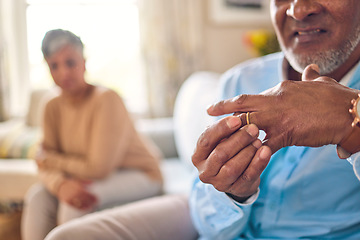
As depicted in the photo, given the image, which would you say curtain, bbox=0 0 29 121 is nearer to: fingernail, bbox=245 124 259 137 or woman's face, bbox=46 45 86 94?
woman's face, bbox=46 45 86 94

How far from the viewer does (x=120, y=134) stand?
1.38 metres

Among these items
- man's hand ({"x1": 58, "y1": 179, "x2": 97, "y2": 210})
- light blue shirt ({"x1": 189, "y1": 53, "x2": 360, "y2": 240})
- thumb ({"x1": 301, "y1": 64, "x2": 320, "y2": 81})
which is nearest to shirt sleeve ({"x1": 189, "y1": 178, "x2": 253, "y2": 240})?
light blue shirt ({"x1": 189, "y1": 53, "x2": 360, "y2": 240})

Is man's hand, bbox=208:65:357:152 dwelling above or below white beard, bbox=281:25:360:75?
below

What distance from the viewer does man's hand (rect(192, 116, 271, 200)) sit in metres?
0.57

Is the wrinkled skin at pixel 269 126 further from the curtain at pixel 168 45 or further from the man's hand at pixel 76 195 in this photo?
the curtain at pixel 168 45

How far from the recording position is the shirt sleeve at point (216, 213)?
0.83 metres

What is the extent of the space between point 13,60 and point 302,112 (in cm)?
284

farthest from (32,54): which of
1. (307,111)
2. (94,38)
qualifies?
(307,111)

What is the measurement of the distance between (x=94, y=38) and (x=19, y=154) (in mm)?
1299

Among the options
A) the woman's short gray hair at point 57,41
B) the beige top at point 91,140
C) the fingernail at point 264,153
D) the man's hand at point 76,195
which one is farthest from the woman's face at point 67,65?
the fingernail at point 264,153

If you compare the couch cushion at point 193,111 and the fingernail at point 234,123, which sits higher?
the fingernail at point 234,123

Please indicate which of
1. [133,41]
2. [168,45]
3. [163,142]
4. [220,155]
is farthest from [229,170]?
[133,41]

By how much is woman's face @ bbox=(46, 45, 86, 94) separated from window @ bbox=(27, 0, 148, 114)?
69.5 inches

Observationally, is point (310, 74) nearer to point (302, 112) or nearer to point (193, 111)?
point (302, 112)
